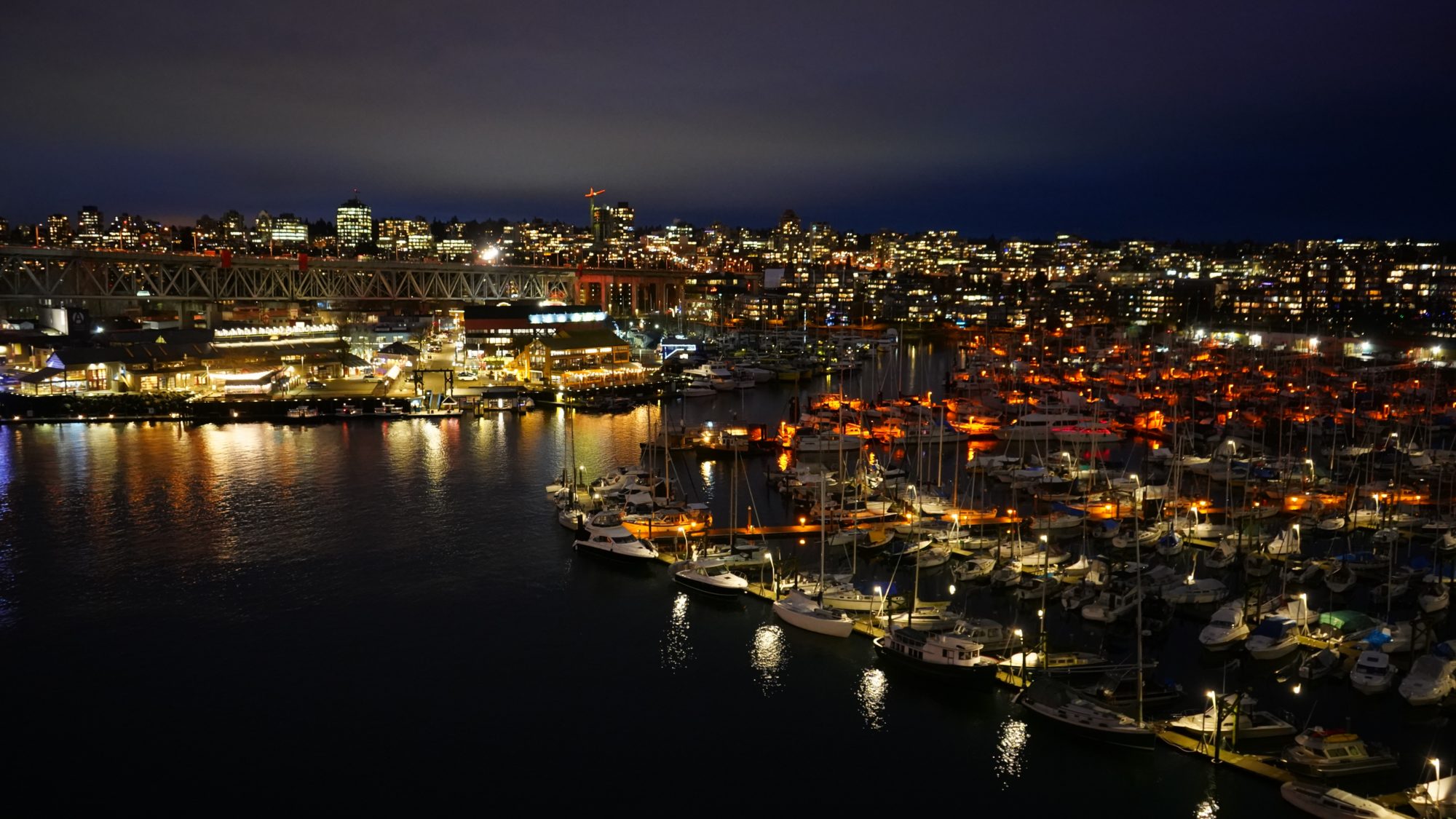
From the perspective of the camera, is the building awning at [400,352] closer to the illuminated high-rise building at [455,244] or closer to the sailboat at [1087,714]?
the sailboat at [1087,714]

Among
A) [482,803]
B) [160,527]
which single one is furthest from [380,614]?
[160,527]

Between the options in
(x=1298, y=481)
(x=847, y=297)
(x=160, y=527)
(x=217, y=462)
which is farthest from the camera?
(x=847, y=297)

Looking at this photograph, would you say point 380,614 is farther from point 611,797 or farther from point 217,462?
point 217,462

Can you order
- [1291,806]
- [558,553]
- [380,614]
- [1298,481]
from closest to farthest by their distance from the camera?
[1291,806]
[380,614]
[558,553]
[1298,481]

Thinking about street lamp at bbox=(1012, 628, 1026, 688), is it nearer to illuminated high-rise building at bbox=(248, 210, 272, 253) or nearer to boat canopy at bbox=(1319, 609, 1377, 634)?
boat canopy at bbox=(1319, 609, 1377, 634)

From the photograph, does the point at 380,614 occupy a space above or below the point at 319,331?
below

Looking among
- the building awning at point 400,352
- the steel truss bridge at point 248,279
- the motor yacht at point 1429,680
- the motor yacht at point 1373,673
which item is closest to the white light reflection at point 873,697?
the motor yacht at point 1373,673
